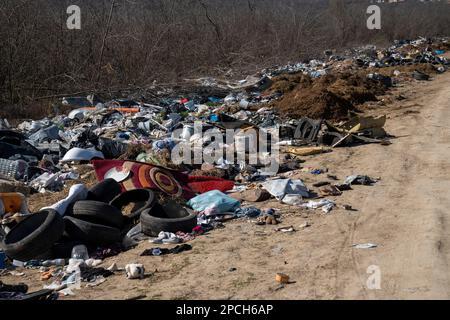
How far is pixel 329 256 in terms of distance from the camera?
489 centimetres

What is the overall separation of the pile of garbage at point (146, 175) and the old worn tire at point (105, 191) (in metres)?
0.01

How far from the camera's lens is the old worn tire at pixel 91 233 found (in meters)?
5.62

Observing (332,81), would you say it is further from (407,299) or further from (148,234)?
(407,299)

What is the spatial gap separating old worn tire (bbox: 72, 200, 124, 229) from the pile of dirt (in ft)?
21.9

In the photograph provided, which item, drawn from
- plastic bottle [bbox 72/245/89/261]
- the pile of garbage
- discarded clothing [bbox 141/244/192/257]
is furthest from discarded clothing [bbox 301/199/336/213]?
plastic bottle [bbox 72/245/89/261]

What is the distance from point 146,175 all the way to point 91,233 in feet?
5.70

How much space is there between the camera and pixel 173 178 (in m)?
7.42

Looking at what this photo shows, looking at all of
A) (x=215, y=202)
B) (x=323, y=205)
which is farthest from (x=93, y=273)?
(x=323, y=205)

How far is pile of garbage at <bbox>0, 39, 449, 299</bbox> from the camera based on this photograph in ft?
18.2

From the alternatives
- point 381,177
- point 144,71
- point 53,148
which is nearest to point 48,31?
point 144,71

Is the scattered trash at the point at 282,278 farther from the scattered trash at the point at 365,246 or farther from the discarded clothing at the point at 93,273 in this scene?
the discarded clothing at the point at 93,273

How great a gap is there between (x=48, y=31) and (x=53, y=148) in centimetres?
647

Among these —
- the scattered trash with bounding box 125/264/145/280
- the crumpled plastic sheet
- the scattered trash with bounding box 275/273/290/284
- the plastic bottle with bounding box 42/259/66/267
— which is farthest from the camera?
the crumpled plastic sheet

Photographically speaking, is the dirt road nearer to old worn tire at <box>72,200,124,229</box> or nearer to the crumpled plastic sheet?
the crumpled plastic sheet
